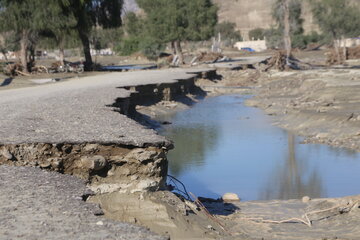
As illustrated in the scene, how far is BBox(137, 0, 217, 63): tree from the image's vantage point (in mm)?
54875

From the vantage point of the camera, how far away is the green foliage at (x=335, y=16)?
6531cm

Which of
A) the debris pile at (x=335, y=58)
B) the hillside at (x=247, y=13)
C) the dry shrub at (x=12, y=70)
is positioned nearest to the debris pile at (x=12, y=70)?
the dry shrub at (x=12, y=70)

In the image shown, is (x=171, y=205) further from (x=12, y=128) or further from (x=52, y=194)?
(x=12, y=128)

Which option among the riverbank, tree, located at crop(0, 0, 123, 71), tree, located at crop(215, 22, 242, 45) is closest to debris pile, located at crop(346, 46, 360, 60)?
tree, located at crop(0, 0, 123, 71)

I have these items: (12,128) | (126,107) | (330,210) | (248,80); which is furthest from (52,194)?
(248,80)

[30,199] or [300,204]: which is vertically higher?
[30,199]

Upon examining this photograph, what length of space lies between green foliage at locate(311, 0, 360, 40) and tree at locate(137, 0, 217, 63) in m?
13.4

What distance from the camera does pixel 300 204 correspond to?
392 inches

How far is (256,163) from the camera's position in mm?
14258

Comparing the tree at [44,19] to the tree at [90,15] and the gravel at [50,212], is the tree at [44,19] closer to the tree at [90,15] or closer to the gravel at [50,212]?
the tree at [90,15]

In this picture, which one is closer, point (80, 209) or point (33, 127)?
point (80, 209)

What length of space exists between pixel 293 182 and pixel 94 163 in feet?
17.8

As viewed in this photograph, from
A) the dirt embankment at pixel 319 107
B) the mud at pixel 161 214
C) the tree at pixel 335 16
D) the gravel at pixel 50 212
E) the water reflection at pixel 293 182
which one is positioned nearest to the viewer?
the gravel at pixel 50 212

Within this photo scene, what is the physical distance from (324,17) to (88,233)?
62.8m
